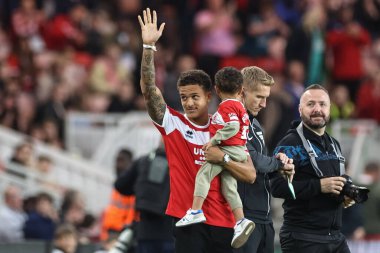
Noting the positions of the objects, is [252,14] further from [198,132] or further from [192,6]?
[198,132]

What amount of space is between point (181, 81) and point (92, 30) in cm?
1189

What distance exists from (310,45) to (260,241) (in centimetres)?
1046

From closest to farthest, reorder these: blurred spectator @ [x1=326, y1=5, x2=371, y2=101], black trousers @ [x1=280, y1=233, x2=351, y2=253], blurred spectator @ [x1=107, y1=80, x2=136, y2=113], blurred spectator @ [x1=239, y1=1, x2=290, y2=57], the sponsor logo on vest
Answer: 1. the sponsor logo on vest
2. black trousers @ [x1=280, y1=233, x2=351, y2=253]
3. blurred spectator @ [x1=107, y1=80, x2=136, y2=113]
4. blurred spectator @ [x1=326, y1=5, x2=371, y2=101]
5. blurred spectator @ [x1=239, y1=1, x2=290, y2=57]

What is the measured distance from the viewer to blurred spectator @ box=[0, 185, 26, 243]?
1602 cm

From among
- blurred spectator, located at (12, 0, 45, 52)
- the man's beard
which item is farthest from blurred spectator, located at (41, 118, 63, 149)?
the man's beard

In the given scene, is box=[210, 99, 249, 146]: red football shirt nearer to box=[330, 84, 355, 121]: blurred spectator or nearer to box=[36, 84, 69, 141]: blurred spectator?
box=[36, 84, 69, 141]: blurred spectator

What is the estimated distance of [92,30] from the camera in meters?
21.1

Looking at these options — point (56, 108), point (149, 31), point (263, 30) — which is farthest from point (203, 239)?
point (263, 30)

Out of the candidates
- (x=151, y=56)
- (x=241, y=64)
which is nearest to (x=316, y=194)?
(x=151, y=56)

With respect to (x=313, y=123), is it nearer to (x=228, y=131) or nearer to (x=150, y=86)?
(x=228, y=131)

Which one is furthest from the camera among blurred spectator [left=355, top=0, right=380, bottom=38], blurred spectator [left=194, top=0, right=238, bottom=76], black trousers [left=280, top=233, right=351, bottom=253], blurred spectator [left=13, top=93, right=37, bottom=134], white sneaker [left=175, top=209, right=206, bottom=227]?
blurred spectator [left=355, top=0, right=380, bottom=38]

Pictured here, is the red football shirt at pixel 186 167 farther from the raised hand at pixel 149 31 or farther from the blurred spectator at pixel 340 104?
the blurred spectator at pixel 340 104

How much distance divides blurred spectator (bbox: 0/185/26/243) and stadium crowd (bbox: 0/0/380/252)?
6.33 feet

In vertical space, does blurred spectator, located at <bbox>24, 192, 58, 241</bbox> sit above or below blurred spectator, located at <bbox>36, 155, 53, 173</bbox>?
below
